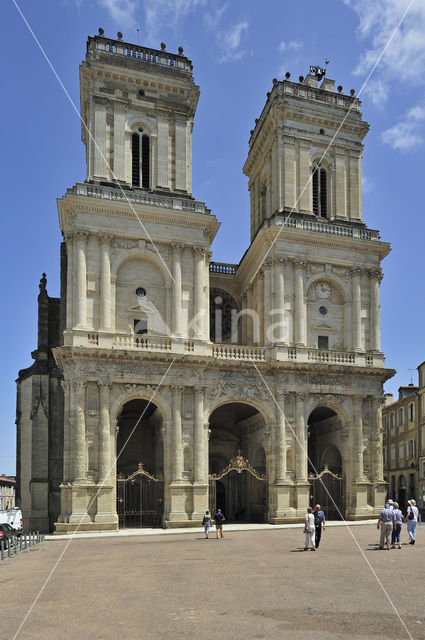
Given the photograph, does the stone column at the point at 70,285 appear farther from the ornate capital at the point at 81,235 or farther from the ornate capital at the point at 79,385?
the ornate capital at the point at 79,385

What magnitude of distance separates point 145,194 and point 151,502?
17558 millimetres

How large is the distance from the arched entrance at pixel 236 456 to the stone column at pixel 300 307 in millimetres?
5158

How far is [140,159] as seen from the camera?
39.6 metres

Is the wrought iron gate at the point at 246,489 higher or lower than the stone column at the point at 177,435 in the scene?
lower

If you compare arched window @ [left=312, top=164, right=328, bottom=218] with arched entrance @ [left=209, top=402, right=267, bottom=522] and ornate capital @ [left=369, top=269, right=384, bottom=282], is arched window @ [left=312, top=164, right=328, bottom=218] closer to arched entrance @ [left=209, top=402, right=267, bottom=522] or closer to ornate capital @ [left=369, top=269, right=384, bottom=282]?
ornate capital @ [left=369, top=269, right=384, bottom=282]

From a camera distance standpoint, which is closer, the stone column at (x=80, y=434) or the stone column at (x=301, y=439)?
the stone column at (x=80, y=434)

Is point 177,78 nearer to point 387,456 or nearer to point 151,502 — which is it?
point 151,502

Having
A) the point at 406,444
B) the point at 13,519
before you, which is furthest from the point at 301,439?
the point at 406,444

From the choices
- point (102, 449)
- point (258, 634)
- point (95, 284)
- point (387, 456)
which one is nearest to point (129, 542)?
point (102, 449)

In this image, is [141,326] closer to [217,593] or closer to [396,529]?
[396,529]

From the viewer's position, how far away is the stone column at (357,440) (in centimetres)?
3800

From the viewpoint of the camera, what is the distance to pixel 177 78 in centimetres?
4053

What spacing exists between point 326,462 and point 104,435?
1569cm

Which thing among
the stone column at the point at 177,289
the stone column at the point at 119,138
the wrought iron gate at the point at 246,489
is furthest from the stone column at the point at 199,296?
Result: the wrought iron gate at the point at 246,489
